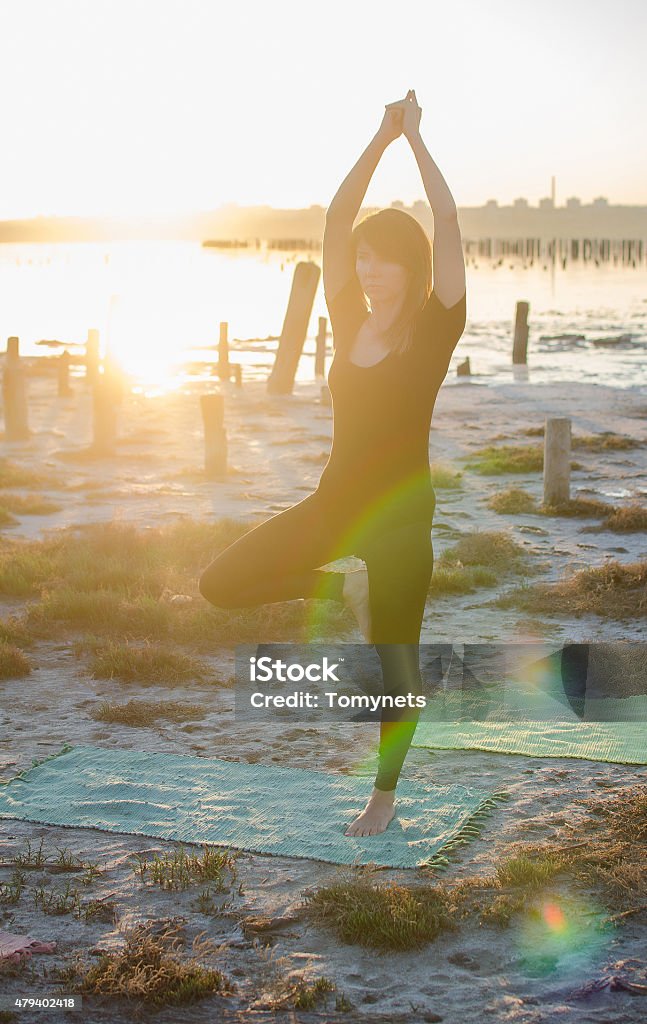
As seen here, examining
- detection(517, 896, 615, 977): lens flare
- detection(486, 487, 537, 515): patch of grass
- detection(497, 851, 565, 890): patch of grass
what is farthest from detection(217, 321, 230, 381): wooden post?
detection(517, 896, 615, 977): lens flare

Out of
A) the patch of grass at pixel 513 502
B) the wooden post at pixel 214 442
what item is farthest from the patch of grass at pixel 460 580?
the wooden post at pixel 214 442

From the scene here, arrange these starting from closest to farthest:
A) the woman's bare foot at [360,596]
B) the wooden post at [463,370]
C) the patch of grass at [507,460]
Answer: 1. the woman's bare foot at [360,596]
2. the patch of grass at [507,460]
3. the wooden post at [463,370]

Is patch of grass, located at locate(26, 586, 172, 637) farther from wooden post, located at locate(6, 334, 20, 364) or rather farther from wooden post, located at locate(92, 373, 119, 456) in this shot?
wooden post, located at locate(6, 334, 20, 364)

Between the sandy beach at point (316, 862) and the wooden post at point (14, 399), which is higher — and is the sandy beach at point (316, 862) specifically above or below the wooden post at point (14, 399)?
below

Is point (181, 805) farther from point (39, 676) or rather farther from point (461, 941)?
point (39, 676)

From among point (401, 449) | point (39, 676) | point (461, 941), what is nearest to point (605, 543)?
point (39, 676)

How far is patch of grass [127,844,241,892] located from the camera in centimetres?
440

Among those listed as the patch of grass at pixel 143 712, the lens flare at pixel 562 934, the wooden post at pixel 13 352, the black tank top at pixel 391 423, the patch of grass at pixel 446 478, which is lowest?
the patch of grass at pixel 143 712

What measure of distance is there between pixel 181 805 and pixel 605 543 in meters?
5.98

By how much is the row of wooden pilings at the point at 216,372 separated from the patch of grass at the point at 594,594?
6.07 meters

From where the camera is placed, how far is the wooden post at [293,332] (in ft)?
73.6

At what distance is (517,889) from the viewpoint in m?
4.36

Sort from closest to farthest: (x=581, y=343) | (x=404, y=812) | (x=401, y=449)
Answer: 1. (x=401, y=449)
2. (x=404, y=812)
3. (x=581, y=343)

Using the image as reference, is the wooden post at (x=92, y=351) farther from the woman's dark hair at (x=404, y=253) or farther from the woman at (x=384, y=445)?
the woman's dark hair at (x=404, y=253)
